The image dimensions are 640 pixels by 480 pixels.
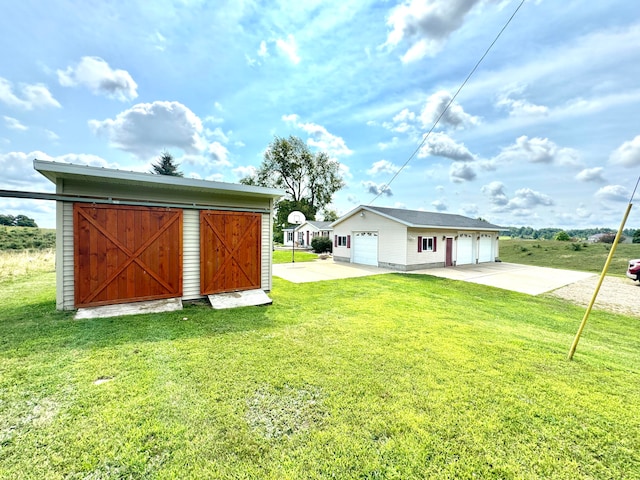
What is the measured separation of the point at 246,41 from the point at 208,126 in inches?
363

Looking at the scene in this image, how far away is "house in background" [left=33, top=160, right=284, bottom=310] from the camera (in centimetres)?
539

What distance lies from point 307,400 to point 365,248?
14216mm

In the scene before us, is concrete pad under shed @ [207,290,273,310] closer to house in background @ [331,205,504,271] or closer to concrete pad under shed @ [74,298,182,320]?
concrete pad under shed @ [74,298,182,320]

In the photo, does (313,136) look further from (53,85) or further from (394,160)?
(53,85)

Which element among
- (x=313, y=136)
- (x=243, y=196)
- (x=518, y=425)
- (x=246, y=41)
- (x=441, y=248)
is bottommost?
(x=518, y=425)

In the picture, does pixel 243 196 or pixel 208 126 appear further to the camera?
pixel 208 126

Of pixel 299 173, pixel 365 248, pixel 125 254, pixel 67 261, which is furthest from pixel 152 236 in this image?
pixel 299 173

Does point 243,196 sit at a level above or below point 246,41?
below

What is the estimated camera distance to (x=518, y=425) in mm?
2428

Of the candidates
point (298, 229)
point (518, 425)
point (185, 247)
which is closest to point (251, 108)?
point (185, 247)

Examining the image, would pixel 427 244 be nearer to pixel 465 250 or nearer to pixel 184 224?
Answer: pixel 465 250

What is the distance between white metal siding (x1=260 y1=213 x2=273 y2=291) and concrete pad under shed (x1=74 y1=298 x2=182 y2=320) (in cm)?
221

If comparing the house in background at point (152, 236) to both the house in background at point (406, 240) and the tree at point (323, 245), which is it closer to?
the house in background at point (406, 240)

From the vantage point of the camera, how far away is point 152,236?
6.08 meters
